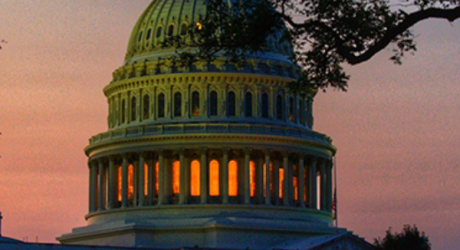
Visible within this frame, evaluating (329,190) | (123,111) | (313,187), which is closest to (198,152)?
(123,111)

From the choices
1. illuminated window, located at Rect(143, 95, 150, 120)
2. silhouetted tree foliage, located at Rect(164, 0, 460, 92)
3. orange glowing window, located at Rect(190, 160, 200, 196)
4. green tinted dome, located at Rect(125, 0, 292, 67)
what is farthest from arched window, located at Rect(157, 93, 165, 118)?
silhouetted tree foliage, located at Rect(164, 0, 460, 92)

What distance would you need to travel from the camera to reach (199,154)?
374ft

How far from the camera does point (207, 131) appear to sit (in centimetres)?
11300

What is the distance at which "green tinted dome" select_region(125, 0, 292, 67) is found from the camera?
117312 mm

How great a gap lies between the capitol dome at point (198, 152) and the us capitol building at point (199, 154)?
94mm

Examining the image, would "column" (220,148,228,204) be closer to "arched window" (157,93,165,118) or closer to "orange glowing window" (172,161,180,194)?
"orange glowing window" (172,161,180,194)

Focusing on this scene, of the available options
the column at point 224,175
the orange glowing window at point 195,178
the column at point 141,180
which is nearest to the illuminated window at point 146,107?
the column at point 141,180

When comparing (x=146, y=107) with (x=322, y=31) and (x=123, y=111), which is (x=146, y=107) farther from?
(x=322, y=31)

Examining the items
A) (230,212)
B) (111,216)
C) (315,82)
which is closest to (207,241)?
(230,212)

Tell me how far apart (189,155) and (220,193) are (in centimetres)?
451

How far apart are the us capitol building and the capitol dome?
9cm

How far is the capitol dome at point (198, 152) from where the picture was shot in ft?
368

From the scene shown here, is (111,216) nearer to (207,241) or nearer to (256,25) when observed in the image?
(207,241)

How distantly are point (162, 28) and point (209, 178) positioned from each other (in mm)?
15158
